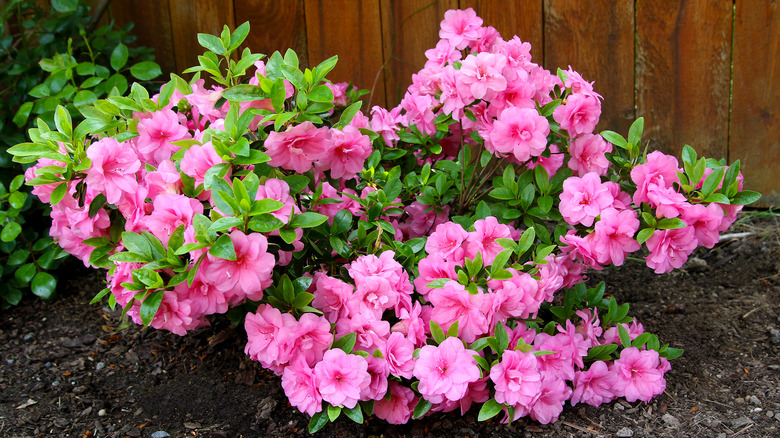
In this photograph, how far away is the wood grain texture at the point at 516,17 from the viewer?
2.48 m

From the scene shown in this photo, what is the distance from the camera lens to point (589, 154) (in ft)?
5.37

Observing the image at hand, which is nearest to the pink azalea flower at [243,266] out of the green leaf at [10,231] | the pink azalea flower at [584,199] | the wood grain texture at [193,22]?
the pink azalea flower at [584,199]

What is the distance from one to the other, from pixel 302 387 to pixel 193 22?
1.80 metres

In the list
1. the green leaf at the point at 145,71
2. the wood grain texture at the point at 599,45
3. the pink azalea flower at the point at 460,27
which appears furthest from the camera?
the wood grain texture at the point at 599,45

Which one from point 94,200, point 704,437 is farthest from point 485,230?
point 94,200

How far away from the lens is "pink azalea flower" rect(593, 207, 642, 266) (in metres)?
1.47

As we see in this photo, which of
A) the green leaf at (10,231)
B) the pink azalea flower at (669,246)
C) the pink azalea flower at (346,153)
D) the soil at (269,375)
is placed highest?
the pink azalea flower at (346,153)

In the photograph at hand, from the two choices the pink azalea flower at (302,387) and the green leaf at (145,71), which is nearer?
the pink azalea flower at (302,387)

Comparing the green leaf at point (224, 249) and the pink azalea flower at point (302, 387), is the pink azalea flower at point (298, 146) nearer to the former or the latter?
the green leaf at point (224, 249)

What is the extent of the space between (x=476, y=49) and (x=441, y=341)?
30.4 inches

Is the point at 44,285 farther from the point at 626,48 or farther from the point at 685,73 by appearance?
the point at 685,73

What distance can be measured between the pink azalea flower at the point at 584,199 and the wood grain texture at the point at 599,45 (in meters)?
1.08

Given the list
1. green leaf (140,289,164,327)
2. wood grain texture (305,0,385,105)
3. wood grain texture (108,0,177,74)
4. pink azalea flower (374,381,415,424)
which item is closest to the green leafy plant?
wood grain texture (108,0,177,74)

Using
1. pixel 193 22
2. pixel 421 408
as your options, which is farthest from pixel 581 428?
pixel 193 22
